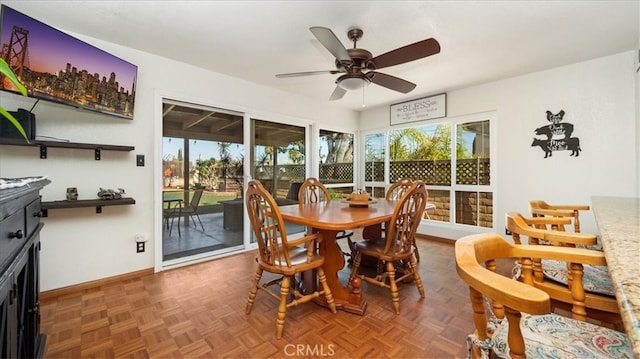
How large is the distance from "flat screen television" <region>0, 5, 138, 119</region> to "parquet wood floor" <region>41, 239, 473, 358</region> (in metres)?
1.66

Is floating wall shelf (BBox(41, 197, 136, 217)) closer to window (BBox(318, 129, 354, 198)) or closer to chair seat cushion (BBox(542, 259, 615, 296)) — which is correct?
window (BBox(318, 129, 354, 198))

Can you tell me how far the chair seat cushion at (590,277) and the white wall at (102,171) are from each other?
3.31 metres

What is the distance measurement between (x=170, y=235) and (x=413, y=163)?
3.96 meters

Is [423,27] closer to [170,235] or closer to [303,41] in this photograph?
[303,41]

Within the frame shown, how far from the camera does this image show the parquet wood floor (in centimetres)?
161

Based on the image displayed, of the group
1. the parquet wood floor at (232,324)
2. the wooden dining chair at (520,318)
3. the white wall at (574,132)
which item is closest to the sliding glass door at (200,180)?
the parquet wood floor at (232,324)

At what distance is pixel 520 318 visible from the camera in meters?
0.63

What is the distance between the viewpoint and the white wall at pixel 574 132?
9.32 ft

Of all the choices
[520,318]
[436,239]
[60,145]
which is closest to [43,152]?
[60,145]

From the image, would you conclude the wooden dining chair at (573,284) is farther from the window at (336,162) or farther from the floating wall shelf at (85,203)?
the window at (336,162)

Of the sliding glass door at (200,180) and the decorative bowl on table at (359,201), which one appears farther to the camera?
the sliding glass door at (200,180)

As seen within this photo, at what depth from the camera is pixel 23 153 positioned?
7.26 feet

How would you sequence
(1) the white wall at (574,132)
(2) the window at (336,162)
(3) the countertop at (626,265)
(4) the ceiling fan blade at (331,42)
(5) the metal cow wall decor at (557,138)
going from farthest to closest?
(2) the window at (336,162), (5) the metal cow wall decor at (557,138), (1) the white wall at (574,132), (4) the ceiling fan blade at (331,42), (3) the countertop at (626,265)

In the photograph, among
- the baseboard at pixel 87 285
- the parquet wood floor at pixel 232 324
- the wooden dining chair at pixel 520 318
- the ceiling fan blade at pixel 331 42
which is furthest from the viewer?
the baseboard at pixel 87 285
